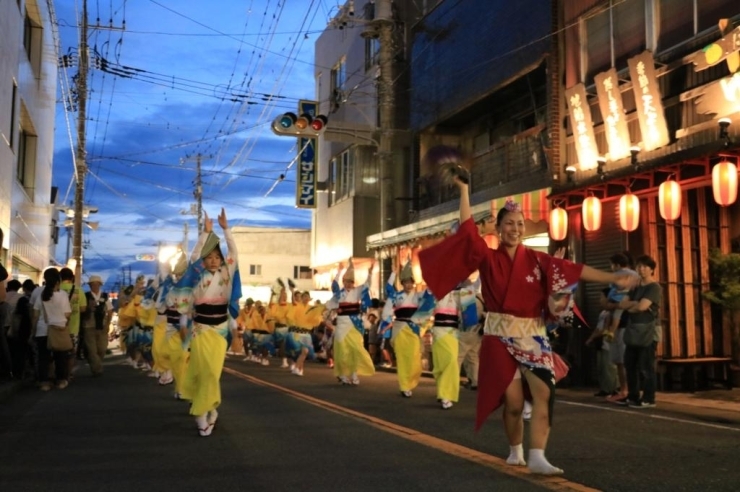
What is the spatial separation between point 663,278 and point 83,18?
2389 centimetres

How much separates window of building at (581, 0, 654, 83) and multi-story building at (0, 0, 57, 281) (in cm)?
1230

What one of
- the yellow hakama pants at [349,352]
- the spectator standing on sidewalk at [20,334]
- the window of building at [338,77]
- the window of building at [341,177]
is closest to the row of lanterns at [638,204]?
the yellow hakama pants at [349,352]

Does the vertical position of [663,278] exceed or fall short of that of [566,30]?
it falls short

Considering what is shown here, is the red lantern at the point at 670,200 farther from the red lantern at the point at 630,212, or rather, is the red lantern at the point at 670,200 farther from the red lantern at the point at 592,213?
the red lantern at the point at 592,213

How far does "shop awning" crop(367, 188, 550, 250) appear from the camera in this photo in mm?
16297

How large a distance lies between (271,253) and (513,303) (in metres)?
47.1

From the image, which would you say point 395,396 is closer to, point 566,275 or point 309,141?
point 566,275

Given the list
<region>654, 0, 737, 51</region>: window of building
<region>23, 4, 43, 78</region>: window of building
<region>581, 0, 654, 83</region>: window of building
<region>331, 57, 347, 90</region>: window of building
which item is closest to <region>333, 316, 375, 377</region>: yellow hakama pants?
<region>581, 0, 654, 83</region>: window of building

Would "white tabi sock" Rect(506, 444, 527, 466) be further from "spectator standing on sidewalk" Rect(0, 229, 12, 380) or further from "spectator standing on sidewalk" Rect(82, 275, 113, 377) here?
"spectator standing on sidewalk" Rect(82, 275, 113, 377)

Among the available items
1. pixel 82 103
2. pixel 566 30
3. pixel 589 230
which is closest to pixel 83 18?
pixel 82 103

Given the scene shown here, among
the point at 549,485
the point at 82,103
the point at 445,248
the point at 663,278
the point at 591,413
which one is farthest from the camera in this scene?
the point at 82,103

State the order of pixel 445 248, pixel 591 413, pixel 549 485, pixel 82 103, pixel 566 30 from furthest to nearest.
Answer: pixel 82 103, pixel 566 30, pixel 591 413, pixel 445 248, pixel 549 485

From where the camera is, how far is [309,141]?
96.8ft

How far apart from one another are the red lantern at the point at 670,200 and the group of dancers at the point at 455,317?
336cm
